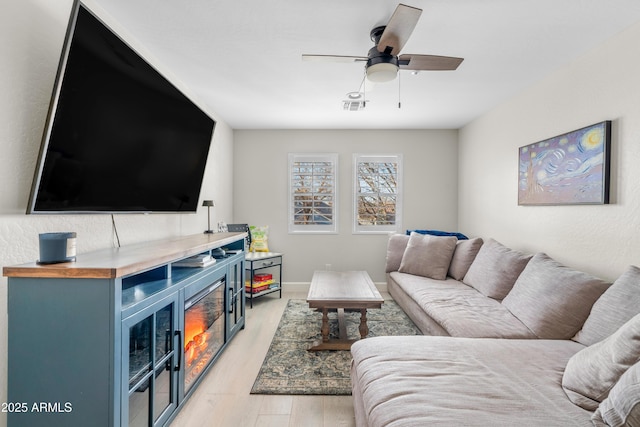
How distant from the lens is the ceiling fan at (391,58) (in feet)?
5.60

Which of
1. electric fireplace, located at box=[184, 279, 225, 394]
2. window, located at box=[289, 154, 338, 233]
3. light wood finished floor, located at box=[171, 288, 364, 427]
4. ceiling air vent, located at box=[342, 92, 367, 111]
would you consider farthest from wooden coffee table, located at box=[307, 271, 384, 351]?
ceiling air vent, located at box=[342, 92, 367, 111]

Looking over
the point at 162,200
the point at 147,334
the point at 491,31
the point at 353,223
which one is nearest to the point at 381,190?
the point at 353,223

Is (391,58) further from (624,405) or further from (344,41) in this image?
(624,405)

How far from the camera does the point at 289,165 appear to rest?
4680 mm

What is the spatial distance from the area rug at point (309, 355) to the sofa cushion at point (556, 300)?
1147mm

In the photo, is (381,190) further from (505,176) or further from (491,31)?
(491,31)

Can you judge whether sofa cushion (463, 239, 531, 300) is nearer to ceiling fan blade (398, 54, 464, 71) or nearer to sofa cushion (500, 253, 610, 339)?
sofa cushion (500, 253, 610, 339)

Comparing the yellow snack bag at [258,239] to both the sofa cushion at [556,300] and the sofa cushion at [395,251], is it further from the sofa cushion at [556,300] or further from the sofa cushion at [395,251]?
the sofa cushion at [556,300]

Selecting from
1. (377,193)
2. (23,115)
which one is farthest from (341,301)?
(377,193)

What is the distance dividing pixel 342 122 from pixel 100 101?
3.11 metres

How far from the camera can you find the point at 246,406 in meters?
1.97

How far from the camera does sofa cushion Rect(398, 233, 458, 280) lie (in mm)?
3658

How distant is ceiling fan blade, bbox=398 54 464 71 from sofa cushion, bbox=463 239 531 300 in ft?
5.84

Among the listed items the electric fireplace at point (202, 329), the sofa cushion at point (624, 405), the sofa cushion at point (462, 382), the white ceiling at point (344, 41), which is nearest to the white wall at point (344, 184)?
the white ceiling at point (344, 41)
